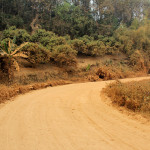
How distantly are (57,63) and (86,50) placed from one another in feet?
15.9

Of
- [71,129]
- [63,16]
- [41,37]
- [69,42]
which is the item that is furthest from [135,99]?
[63,16]

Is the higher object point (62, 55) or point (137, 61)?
point (62, 55)

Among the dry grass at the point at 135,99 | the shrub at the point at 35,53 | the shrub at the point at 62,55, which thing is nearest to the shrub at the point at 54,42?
the shrub at the point at 62,55

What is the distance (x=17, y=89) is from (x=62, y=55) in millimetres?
6560

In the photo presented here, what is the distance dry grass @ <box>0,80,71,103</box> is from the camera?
354 inches

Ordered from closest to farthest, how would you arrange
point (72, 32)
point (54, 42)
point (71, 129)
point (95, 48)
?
point (71, 129)
point (54, 42)
point (95, 48)
point (72, 32)

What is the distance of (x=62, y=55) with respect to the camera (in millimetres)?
16000

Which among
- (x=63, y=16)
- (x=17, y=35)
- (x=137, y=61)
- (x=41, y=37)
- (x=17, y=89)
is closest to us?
(x=17, y=89)

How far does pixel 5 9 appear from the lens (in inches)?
1008

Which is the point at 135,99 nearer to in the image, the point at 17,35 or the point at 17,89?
the point at 17,89

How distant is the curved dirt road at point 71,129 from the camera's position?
3773 millimetres

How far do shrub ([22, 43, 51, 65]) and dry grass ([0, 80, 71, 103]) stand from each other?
8.48ft

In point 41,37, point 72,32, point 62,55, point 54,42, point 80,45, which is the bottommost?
point 62,55

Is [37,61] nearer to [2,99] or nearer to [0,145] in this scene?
[2,99]
